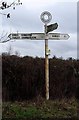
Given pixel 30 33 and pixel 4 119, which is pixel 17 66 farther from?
pixel 4 119

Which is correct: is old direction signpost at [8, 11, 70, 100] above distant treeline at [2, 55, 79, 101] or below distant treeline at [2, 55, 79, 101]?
above

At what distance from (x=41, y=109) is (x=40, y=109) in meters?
0.03

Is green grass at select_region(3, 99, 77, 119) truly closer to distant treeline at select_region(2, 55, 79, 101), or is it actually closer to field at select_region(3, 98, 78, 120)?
field at select_region(3, 98, 78, 120)

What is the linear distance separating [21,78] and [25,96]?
2.20ft

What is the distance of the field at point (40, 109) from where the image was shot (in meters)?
12.8

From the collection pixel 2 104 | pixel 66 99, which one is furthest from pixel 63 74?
pixel 2 104

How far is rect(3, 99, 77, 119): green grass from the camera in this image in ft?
42.3

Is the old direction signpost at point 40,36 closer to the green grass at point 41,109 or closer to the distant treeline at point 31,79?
the distant treeline at point 31,79

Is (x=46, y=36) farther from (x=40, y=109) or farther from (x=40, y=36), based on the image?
(x=40, y=109)

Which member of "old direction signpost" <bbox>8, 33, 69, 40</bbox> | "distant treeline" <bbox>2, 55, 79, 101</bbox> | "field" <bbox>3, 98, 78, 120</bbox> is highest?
"old direction signpost" <bbox>8, 33, 69, 40</bbox>

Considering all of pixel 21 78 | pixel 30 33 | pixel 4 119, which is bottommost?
pixel 4 119

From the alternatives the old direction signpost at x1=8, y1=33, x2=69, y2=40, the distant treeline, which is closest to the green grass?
the distant treeline

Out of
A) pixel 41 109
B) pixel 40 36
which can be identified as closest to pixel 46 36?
pixel 40 36

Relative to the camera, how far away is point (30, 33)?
1598cm
